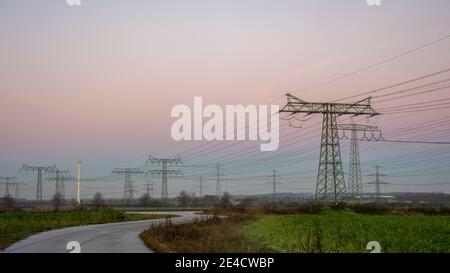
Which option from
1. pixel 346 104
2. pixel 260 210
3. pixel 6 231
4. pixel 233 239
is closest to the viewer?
pixel 233 239

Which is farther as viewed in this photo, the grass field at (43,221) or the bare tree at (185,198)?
the bare tree at (185,198)

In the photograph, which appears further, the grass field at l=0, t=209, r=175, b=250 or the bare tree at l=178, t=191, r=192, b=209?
the bare tree at l=178, t=191, r=192, b=209

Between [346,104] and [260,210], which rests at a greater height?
[346,104]

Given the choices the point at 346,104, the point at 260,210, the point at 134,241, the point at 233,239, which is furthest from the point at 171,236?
the point at 260,210

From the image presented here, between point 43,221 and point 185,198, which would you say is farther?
point 185,198

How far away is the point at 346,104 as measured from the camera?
1667 inches
